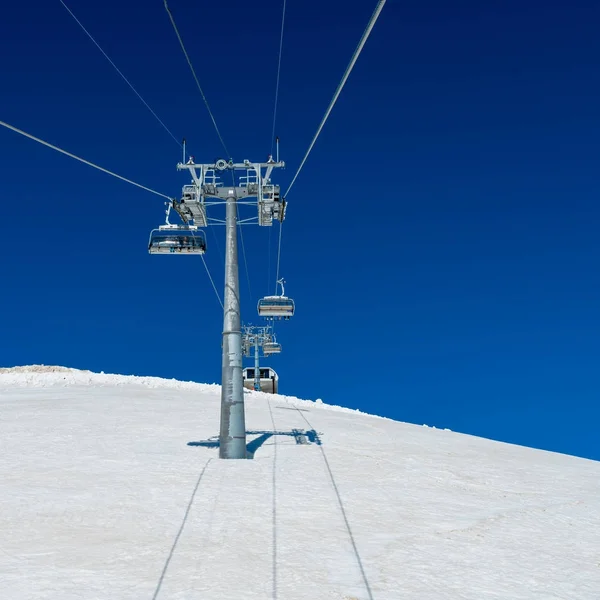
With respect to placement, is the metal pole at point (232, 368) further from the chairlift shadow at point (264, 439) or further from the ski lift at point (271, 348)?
the ski lift at point (271, 348)

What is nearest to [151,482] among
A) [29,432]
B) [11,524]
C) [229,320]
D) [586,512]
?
[11,524]

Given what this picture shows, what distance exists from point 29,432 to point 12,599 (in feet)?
36.6

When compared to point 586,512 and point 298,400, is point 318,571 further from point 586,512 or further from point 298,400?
point 298,400

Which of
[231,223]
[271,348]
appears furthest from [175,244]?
[271,348]

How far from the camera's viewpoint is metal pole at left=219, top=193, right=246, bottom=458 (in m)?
15.5

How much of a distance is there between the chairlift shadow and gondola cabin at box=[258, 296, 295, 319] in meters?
19.4

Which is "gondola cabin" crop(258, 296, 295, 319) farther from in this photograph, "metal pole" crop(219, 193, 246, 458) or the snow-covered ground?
"metal pole" crop(219, 193, 246, 458)

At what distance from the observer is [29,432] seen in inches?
696

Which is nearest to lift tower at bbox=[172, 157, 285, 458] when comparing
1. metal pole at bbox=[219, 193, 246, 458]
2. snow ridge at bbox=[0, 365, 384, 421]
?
metal pole at bbox=[219, 193, 246, 458]

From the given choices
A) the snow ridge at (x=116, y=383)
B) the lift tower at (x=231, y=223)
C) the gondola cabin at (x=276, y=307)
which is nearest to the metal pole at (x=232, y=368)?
the lift tower at (x=231, y=223)

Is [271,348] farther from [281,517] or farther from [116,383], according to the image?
[281,517]

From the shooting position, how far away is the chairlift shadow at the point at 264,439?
16.7m

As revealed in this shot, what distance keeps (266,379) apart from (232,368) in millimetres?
38847

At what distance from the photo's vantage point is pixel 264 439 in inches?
728
